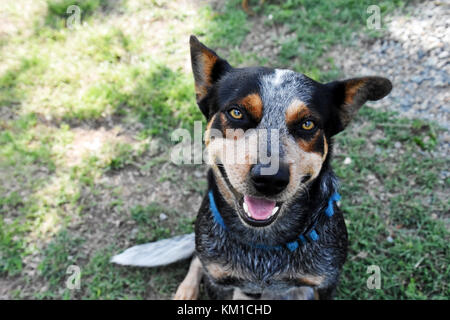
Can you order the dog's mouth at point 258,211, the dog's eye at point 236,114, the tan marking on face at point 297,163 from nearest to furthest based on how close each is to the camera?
the tan marking on face at point 297,163, the dog's mouth at point 258,211, the dog's eye at point 236,114

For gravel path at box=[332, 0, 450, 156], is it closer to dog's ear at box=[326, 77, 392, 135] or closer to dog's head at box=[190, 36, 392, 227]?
dog's ear at box=[326, 77, 392, 135]

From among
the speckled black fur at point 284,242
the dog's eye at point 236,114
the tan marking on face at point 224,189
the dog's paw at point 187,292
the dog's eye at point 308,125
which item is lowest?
the dog's paw at point 187,292

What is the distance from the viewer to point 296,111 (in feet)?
8.27

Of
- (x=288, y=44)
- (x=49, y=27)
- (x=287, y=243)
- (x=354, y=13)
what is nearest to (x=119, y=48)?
(x=49, y=27)

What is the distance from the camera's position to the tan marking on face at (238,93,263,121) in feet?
8.27

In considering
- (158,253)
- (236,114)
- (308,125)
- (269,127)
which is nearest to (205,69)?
(236,114)

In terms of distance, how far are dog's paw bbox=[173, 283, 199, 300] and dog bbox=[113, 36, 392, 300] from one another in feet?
1.07

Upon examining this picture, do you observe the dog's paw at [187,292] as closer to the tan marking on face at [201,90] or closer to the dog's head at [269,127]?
the dog's head at [269,127]

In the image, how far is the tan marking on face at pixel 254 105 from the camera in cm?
252

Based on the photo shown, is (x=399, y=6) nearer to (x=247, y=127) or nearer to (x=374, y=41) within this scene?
(x=374, y=41)

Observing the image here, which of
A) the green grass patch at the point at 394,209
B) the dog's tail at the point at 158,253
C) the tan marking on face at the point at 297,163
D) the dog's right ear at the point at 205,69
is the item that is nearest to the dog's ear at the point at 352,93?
the tan marking on face at the point at 297,163

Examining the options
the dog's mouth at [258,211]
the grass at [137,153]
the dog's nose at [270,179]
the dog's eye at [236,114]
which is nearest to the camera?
the dog's nose at [270,179]

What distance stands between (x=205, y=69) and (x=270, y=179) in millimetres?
1133

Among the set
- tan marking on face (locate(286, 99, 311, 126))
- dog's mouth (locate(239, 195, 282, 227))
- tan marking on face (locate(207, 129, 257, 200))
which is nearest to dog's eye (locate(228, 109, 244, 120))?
tan marking on face (locate(207, 129, 257, 200))
